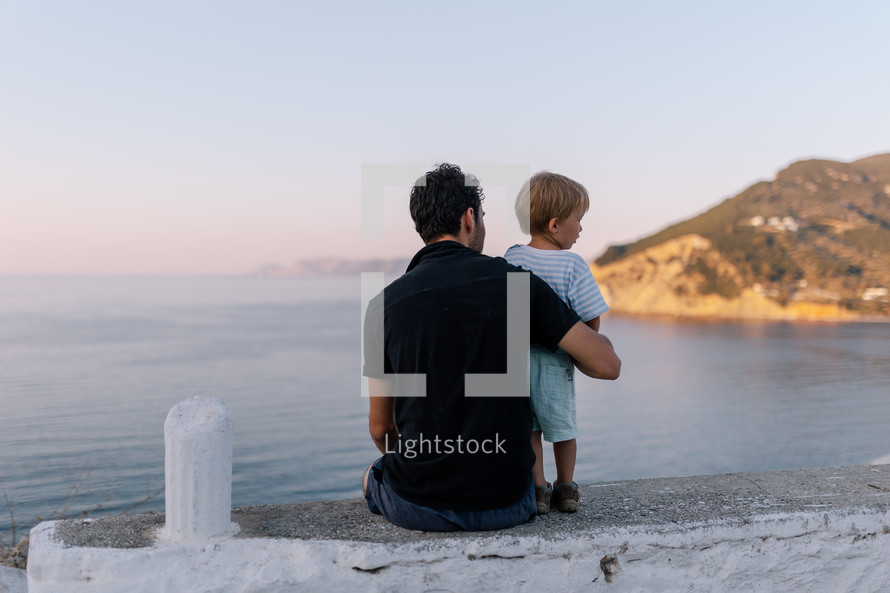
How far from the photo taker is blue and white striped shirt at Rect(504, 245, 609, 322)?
282 cm

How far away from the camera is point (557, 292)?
9.40 ft

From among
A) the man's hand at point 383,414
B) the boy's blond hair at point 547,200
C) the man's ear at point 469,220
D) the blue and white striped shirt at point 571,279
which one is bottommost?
the man's hand at point 383,414

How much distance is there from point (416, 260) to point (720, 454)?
1822cm

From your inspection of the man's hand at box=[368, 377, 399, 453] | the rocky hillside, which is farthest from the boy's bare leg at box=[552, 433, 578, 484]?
the rocky hillside

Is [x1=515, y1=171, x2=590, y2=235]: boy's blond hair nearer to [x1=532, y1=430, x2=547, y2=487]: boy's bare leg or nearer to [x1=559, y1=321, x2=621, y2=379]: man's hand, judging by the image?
[x1=559, y1=321, x2=621, y2=379]: man's hand

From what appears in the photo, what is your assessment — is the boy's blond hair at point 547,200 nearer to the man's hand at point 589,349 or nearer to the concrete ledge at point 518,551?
the man's hand at point 589,349

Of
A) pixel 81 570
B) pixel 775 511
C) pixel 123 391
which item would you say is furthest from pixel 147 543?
pixel 123 391

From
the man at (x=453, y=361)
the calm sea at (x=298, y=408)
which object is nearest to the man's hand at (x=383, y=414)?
the man at (x=453, y=361)

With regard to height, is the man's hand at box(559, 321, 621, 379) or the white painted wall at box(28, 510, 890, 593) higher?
the man's hand at box(559, 321, 621, 379)

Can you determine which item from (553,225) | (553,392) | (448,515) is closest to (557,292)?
(553,225)

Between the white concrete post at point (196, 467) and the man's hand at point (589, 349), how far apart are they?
1.27 metres

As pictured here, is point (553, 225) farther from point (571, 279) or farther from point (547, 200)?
point (571, 279)

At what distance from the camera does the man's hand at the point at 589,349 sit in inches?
99.2

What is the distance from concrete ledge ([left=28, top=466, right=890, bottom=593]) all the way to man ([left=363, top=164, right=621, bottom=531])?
6.3 inches
